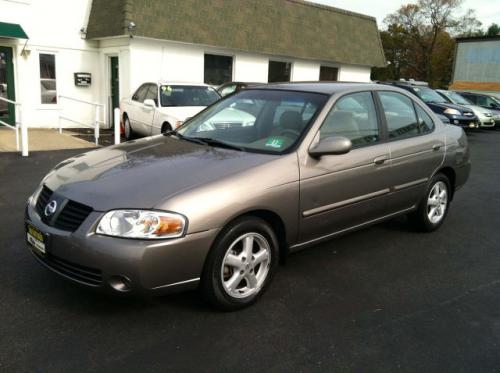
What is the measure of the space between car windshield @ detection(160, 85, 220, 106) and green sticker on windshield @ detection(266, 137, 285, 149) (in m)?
7.35

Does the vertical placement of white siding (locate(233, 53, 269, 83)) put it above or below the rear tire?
above

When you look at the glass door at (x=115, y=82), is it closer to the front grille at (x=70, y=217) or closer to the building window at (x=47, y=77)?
the building window at (x=47, y=77)

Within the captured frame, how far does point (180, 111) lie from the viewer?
10.5 metres

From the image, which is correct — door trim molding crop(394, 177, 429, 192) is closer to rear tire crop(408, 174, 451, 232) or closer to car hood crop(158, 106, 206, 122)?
rear tire crop(408, 174, 451, 232)

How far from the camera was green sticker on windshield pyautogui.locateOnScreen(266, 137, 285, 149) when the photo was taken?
3.88m

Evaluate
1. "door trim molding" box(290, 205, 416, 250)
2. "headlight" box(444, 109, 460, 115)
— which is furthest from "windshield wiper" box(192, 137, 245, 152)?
"headlight" box(444, 109, 460, 115)

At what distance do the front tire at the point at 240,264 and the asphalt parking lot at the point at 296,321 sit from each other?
125 millimetres

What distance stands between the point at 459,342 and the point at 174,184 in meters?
2.16

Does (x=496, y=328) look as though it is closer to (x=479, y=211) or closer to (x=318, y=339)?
(x=318, y=339)

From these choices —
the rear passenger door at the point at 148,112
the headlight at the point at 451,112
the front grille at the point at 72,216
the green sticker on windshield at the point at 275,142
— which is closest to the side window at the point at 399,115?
the green sticker on windshield at the point at 275,142

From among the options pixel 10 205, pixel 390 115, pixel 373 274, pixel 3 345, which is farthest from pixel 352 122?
pixel 10 205

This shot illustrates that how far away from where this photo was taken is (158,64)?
1422 centimetres

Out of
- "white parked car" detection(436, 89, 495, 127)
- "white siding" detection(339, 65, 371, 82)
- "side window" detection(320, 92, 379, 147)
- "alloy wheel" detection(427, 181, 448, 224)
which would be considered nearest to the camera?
"side window" detection(320, 92, 379, 147)

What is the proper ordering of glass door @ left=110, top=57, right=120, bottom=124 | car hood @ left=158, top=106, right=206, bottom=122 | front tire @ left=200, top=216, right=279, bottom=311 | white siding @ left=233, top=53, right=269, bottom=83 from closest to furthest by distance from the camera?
front tire @ left=200, top=216, right=279, bottom=311 < car hood @ left=158, top=106, right=206, bottom=122 < glass door @ left=110, top=57, right=120, bottom=124 < white siding @ left=233, top=53, right=269, bottom=83
